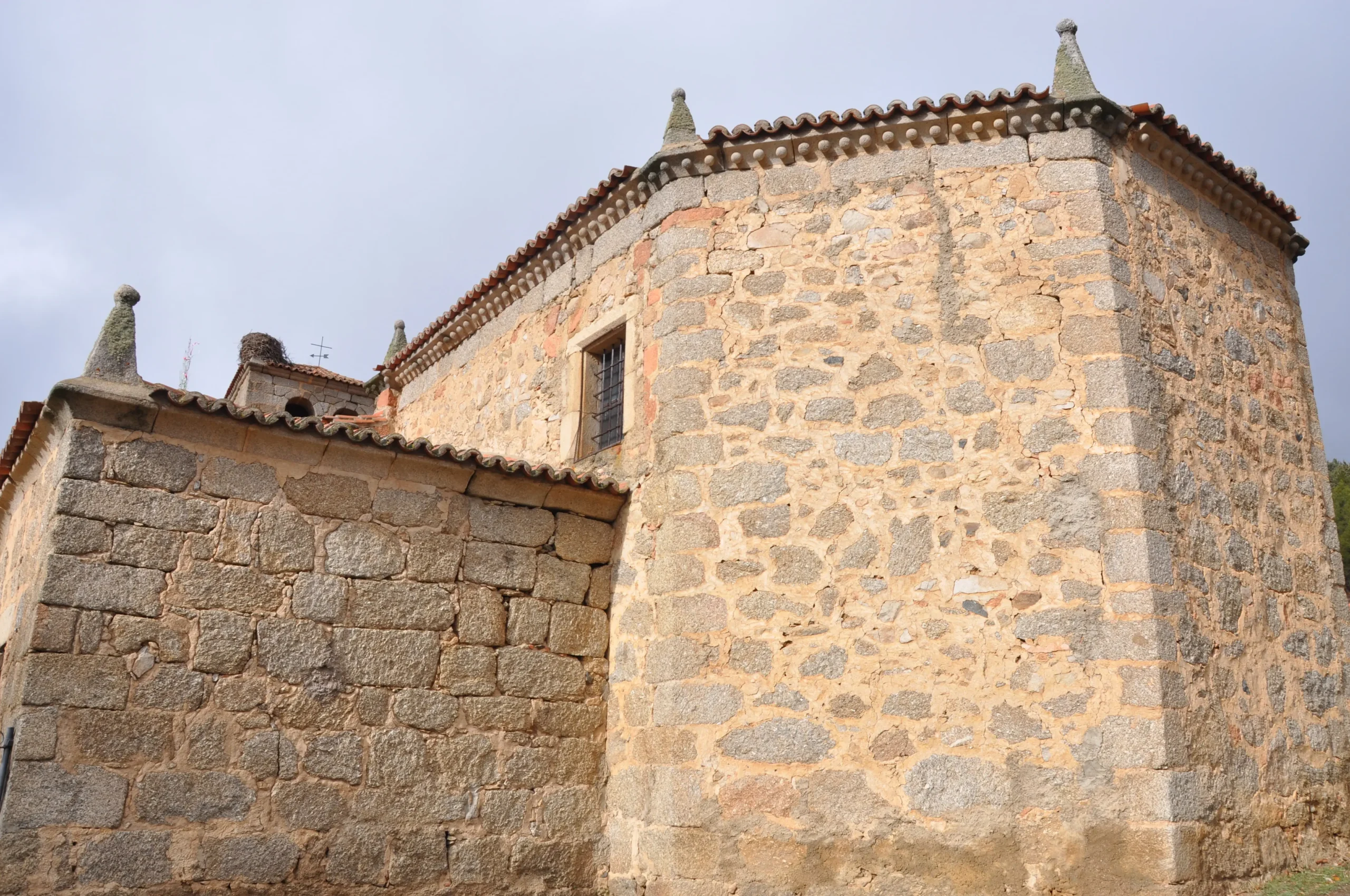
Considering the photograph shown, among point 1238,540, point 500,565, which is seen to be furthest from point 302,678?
point 1238,540

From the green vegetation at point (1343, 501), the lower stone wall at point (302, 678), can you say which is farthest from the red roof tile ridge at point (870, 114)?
the green vegetation at point (1343, 501)

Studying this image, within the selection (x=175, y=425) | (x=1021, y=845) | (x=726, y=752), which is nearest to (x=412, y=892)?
(x=726, y=752)

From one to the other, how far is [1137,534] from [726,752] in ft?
9.17

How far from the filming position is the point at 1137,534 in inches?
251

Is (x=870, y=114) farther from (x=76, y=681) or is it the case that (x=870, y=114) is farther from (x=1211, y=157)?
(x=76, y=681)

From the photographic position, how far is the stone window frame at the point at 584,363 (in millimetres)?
8227

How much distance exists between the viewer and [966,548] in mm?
6637

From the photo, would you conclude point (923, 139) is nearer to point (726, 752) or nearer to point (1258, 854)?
point (726, 752)

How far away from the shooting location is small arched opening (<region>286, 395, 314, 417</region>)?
615 inches

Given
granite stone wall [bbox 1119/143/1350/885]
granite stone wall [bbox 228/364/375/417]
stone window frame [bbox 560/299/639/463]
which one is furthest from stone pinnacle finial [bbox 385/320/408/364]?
granite stone wall [bbox 1119/143/1350/885]

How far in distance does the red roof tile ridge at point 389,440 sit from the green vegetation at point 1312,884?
4.70 m

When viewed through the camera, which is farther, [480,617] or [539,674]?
[539,674]

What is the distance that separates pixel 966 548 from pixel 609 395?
3.33 metres

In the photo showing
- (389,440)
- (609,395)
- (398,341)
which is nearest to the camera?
(389,440)
